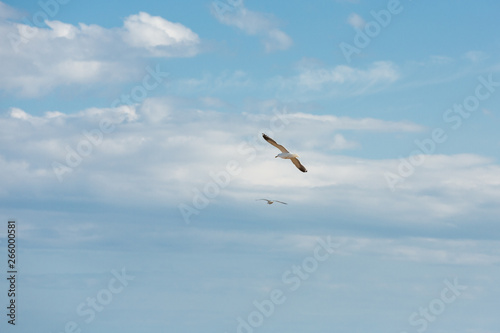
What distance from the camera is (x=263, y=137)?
370ft

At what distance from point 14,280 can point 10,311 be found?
3817mm

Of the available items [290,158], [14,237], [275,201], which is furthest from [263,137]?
[14,237]

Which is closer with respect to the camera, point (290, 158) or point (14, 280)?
point (290, 158)

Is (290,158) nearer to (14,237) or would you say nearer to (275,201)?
(275,201)

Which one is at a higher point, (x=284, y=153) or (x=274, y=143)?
(x=274, y=143)

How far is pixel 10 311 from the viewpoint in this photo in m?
128

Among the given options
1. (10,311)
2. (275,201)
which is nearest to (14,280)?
(10,311)

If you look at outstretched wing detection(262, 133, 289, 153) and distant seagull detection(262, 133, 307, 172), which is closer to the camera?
distant seagull detection(262, 133, 307, 172)

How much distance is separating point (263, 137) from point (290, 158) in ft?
12.7

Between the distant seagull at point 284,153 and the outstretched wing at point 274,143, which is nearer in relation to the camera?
the distant seagull at point 284,153

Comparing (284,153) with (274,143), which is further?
(274,143)

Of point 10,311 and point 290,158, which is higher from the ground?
point 290,158

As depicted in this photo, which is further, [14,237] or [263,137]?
[14,237]

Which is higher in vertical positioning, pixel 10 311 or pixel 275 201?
pixel 275 201
